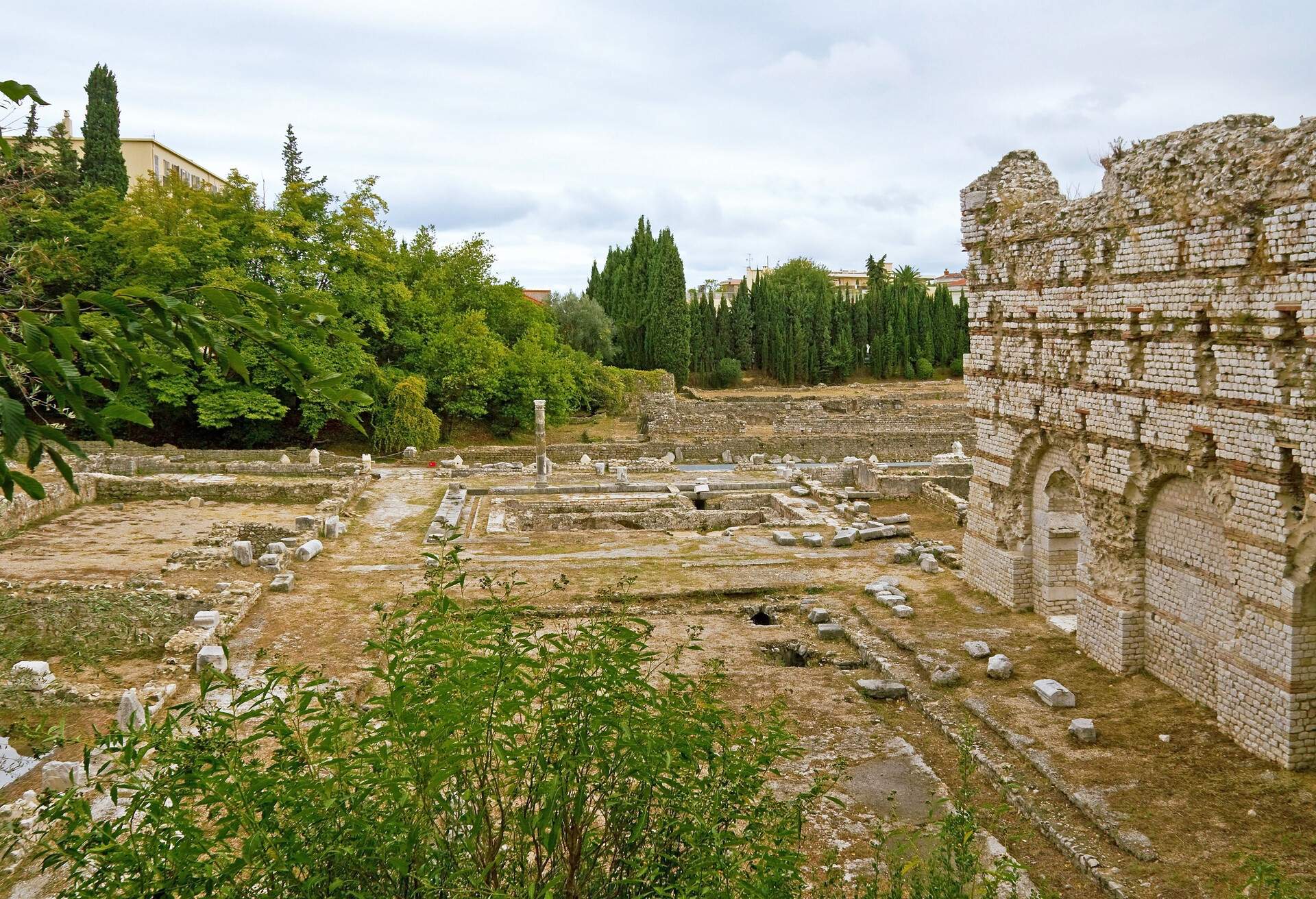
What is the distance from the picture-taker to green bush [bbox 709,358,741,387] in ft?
201

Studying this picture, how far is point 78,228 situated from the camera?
32.6 metres

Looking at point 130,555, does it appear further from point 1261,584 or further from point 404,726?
point 1261,584

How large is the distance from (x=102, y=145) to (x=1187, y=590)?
140 feet

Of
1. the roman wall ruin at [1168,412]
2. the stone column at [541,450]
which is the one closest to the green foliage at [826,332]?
the stone column at [541,450]

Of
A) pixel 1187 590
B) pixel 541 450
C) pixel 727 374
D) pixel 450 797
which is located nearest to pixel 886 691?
pixel 1187 590

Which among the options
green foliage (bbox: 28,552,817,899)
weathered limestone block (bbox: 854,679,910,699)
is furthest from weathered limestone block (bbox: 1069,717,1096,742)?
green foliage (bbox: 28,552,817,899)

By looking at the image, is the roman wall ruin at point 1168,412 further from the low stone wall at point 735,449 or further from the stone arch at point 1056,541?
the low stone wall at point 735,449

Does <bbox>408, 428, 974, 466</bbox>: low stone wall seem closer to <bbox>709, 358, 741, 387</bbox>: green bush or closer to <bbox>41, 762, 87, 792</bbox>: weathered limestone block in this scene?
<bbox>41, 762, 87, 792</bbox>: weathered limestone block

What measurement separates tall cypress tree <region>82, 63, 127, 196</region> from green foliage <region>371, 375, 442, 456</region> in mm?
15195

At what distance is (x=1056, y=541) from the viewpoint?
14.2 meters

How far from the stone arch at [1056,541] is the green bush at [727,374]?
47.2 meters

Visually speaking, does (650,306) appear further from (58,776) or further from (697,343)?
(58,776)

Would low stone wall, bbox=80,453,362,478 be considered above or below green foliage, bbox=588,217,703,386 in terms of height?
below

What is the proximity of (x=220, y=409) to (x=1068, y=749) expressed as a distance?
2969cm
